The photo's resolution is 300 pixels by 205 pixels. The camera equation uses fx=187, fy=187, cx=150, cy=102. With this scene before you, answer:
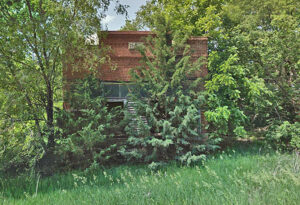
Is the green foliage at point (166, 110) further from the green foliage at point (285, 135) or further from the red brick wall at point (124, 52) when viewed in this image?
the green foliage at point (285, 135)

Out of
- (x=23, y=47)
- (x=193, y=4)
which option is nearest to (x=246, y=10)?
(x=193, y=4)

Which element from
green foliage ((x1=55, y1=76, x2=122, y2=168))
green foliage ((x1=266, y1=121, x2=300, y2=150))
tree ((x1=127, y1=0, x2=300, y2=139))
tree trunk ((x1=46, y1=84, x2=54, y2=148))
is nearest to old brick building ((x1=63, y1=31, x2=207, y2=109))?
tree ((x1=127, y1=0, x2=300, y2=139))

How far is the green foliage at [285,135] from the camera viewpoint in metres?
6.65

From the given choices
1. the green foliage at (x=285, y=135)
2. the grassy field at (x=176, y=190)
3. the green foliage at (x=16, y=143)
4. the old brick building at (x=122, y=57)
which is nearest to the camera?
the grassy field at (x=176, y=190)

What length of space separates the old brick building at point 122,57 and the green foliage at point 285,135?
3.48m

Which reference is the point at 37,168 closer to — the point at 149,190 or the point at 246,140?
the point at 149,190

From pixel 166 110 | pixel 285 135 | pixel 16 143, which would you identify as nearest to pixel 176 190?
pixel 166 110

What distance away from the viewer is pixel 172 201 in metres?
3.27

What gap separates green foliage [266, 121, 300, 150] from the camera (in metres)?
6.65

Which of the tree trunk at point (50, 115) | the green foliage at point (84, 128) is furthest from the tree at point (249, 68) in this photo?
the tree trunk at point (50, 115)

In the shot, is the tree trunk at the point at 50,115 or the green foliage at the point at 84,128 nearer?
the green foliage at the point at 84,128

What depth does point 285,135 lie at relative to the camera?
684cm

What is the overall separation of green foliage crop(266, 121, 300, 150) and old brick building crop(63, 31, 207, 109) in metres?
3.48

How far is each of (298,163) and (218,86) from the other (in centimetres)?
291
